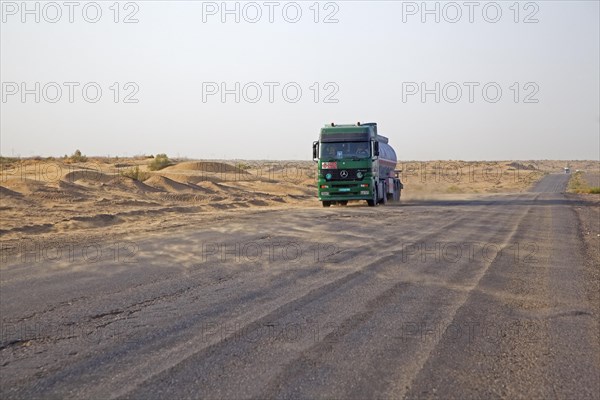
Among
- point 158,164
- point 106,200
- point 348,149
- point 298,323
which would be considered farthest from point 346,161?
point 158,164

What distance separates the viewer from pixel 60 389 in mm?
5027

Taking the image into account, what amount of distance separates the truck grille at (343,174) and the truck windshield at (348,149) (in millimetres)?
615

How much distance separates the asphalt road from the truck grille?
49.8 feet

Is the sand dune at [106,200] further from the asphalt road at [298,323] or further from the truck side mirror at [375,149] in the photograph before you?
the truck side mirror at [375,149]

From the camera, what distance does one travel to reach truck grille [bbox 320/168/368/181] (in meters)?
28.8

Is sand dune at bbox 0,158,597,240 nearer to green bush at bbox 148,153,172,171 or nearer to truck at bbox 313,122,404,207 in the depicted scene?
truck at bbox 313,122,404,207

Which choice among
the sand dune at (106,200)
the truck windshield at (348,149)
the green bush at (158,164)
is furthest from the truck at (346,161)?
the green bush at (158,164)

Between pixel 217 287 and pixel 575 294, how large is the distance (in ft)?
17.0

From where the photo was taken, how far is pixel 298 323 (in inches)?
280

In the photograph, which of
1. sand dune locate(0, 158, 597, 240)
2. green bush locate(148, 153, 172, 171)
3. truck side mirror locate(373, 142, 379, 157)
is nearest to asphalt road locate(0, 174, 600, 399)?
sand dune locate(0, 158, 597, 240)

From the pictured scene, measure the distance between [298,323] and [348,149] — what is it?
22.0 metres

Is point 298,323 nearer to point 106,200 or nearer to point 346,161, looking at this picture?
point 106,200

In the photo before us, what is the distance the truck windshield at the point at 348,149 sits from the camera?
94.0 ft

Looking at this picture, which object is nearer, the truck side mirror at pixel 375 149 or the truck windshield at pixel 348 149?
the truck windshield at pixel 348 149
